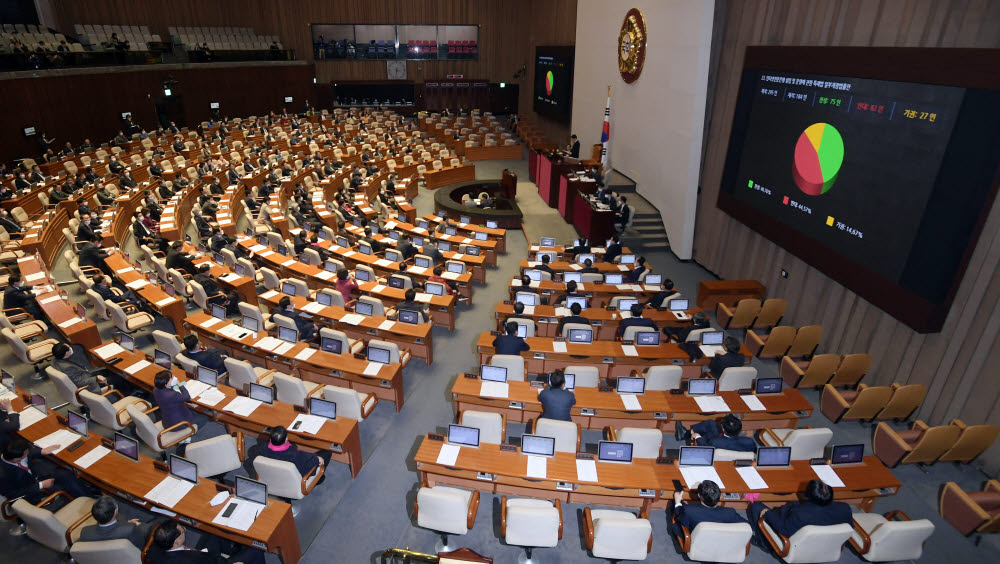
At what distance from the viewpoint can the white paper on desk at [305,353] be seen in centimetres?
870

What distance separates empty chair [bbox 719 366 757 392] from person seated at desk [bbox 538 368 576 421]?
2.67 meters

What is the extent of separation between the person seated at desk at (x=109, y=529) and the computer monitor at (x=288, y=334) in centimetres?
394

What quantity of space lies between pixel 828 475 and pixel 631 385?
269cm

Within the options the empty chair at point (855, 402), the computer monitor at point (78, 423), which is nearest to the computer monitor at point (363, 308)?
the computer monitor at point (78, 423)

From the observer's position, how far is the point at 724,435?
702 centimetres

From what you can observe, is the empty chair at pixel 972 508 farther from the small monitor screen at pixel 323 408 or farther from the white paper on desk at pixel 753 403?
the small monitor screen at pixel 323 408

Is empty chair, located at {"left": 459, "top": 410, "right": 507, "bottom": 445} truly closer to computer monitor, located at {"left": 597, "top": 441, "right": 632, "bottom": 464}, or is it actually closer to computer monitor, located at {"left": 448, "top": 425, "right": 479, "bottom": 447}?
computer monitor, located at {"left": 448, "top": 425, "right": 479, "bottom": 447}

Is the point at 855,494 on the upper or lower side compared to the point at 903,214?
lower

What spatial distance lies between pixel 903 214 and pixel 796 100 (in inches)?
140

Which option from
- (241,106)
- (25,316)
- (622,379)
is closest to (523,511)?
(622,379)

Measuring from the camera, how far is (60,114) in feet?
70.0

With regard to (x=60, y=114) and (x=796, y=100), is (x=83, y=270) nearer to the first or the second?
(x=60, y=114)

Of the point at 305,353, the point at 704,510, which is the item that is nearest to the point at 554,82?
the point at 305,353

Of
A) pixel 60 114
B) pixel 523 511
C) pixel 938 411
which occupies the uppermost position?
pixel 60 114
